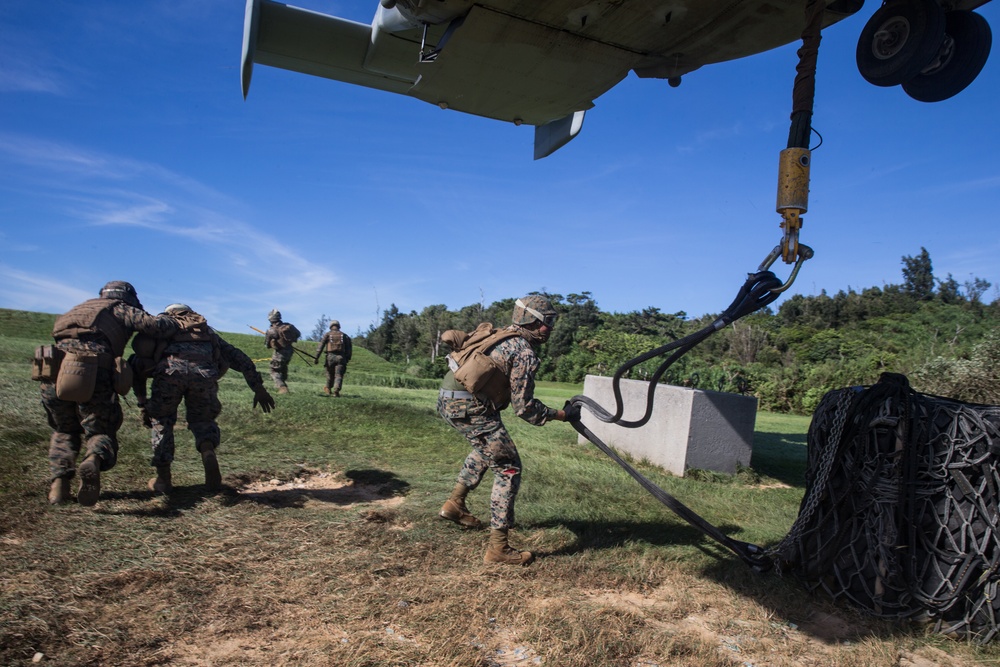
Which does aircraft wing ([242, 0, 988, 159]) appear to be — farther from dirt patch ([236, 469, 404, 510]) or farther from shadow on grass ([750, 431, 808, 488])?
shadow on grass ([750, 431, 808, 488])

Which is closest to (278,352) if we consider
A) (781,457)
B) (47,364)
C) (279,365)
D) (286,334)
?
(279,365)

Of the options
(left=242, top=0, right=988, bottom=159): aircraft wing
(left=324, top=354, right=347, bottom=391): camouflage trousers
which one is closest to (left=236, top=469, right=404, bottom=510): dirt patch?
(left=242, top=0, right=988, bottom=159): aircraft wing

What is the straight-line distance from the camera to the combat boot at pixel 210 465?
597 centimetres

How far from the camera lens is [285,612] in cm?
384

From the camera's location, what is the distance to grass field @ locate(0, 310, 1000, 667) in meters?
3.51

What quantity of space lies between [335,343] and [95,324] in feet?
31.0

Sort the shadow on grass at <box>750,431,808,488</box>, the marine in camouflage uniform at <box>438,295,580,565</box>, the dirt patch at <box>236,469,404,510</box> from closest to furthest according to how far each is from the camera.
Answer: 1. the marine in camouflage uniform at <box>438,295,580,565</box>
2. the dirt patch at <box>236,469,404,510</box>
3. the shadow on grass at <box>750,431,808,488</box>

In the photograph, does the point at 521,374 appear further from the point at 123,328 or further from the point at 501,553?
the point at 123,328

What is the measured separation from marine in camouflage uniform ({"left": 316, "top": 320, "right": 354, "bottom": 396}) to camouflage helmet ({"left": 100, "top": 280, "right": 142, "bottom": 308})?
8.37 meters

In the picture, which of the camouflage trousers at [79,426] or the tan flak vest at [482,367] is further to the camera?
the camouflage trousers at [79,426]

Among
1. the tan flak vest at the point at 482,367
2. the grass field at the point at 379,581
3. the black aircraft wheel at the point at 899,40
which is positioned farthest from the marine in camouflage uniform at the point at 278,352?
the black aircraft wheel at the point at 899,40

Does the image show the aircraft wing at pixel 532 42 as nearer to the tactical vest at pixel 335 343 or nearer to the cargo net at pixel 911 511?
the cargo net at pixel 911 511

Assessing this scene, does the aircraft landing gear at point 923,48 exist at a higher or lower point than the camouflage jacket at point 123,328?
higher

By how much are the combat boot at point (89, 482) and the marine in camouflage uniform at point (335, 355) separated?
895 centimetres
